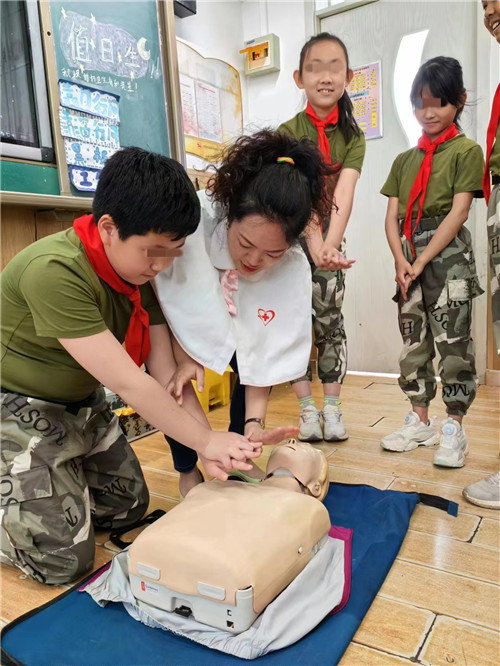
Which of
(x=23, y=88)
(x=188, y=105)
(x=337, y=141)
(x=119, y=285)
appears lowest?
(x=119, y=285)

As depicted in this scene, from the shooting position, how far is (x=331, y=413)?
72.4 inches

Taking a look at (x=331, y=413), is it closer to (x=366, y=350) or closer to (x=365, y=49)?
(x=366, y=350)

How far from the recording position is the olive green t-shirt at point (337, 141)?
1774mm

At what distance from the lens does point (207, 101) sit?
8.96 ft

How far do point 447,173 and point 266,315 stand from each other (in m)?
0.83

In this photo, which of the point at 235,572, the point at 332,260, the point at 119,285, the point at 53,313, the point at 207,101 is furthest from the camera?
the point at 207,101

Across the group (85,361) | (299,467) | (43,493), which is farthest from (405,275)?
(43,493)

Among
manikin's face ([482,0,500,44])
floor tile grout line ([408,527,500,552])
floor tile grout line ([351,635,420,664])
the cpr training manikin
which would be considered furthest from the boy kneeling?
manikin's face ([482,0,500,44])

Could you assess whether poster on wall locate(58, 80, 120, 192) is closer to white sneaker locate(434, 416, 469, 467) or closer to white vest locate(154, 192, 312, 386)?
white vest locate(154, 192, 312, 386)

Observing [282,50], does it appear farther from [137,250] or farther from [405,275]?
[137,250]

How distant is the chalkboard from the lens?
180 centimetres

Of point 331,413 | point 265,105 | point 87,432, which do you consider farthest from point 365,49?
point 87,432

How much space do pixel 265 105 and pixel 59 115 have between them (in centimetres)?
159

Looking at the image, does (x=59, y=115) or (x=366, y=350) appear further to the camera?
(x=366, y=350)
